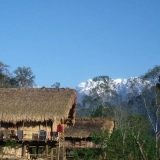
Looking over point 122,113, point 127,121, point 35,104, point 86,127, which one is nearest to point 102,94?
point 122,113

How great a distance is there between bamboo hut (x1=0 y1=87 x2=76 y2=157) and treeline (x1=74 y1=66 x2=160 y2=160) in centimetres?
187

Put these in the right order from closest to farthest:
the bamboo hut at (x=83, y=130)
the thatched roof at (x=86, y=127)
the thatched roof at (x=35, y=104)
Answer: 1. the thatched roof at (x=35, y=104)
2. the bamboo hut at (x=83, y=130)
3. the thatched roof at (x=86, y=127)

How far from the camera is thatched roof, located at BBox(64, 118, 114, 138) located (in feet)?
91.1

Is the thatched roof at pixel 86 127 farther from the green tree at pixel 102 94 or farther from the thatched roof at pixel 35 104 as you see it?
the green tree at pixel 102 94

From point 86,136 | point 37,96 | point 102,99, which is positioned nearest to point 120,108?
point 102,99

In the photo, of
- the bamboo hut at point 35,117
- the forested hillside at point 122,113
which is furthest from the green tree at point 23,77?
the bamboo hut at point 35,117

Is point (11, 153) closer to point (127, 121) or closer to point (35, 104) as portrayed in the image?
point (35, 104)

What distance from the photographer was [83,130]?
28062mm

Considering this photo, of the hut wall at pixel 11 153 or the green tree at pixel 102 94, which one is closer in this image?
the hut wall at pixel 11 153

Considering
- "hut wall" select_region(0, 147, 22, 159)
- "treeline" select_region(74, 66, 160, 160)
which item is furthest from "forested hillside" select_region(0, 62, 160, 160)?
"hut wall" select_region(0, 147, 22, 159)

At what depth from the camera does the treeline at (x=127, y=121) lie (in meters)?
18.2

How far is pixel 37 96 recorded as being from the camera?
23297 millimetres

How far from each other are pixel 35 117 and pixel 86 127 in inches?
293

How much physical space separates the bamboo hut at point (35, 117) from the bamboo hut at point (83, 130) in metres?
4.67
